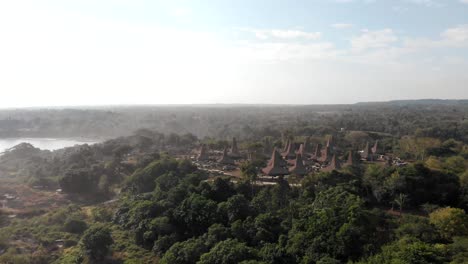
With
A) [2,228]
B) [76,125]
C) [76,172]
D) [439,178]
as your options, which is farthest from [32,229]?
[76,125]

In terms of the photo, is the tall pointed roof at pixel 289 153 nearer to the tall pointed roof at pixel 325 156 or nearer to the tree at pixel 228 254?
the tall pointed roof at pixel 325 156

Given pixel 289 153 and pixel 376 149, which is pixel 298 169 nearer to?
pixel 289 153

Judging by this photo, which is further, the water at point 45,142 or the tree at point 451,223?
the water at point 45,142

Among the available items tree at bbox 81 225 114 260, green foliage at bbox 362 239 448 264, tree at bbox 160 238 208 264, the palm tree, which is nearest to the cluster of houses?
the palm tree

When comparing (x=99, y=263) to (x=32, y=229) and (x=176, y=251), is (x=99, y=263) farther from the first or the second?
(x=32, y=229)

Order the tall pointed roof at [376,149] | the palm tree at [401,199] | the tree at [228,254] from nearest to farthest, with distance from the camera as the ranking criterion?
the tree at [228,254]
the palm tree at [401,199]
the tall pointed roof at [376,149]

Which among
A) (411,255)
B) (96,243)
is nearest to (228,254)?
(411,255)

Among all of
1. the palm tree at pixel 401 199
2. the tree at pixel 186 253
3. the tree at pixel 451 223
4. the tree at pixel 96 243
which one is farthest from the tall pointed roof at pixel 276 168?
the tree at pixel 96 243
